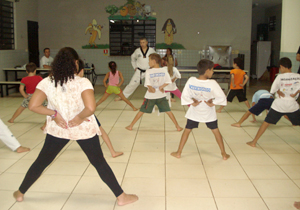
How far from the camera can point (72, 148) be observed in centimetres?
425

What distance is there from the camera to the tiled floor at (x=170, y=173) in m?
2.77

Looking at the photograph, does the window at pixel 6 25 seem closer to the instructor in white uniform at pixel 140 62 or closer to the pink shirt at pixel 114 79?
the instructor in white uniform at pixel 140 62

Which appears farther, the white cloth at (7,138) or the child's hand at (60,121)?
the white cloth at (7,138)

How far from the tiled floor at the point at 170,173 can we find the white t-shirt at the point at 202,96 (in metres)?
0.58

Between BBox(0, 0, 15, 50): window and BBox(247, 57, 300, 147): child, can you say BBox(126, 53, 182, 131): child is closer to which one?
BBox(247, 57, 300, 147): child

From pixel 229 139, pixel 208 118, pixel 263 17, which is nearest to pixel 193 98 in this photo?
pixel 208 118

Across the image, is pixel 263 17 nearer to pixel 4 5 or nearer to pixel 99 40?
pixel 99 40

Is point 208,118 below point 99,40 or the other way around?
below

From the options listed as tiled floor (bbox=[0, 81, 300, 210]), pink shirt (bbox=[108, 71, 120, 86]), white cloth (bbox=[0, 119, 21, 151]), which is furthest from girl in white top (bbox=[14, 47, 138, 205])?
pink shirt (bbox=[108, 71, 120, 86])

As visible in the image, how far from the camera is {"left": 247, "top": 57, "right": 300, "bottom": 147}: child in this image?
13.1ft

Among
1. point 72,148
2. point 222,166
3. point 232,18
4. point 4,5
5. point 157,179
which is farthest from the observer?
point 232,18

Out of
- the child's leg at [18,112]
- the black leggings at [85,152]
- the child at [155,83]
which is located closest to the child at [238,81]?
the child at [155,83]

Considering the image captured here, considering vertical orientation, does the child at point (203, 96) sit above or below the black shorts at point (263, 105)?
above

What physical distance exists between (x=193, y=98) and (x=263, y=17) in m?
13.1
